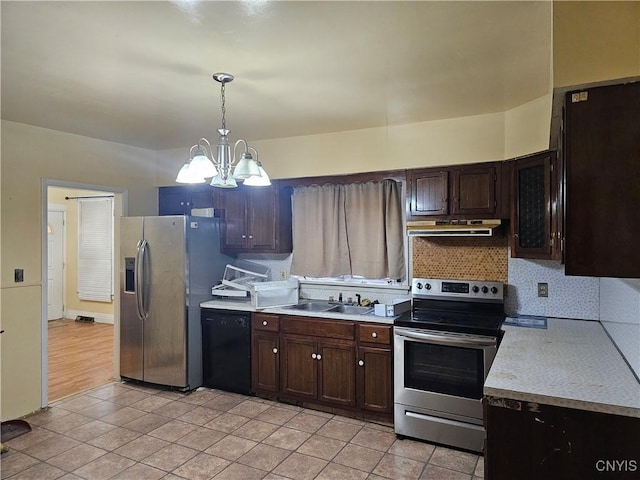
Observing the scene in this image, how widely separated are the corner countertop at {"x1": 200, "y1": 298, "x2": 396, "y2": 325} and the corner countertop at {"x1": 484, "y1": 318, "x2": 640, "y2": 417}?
1072 millimetres

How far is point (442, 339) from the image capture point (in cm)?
310

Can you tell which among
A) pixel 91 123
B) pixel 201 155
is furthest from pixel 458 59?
pixel 91 123

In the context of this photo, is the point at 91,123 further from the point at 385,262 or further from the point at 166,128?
the point at 385,262

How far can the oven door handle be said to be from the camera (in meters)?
2.95

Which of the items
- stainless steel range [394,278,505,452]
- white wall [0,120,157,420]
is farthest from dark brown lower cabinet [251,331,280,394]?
white wall [0,120,157,420]

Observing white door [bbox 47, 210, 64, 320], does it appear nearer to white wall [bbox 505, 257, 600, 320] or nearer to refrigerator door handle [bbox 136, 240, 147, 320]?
refrigerator door handle [bbox 136, 240, 147, 320]

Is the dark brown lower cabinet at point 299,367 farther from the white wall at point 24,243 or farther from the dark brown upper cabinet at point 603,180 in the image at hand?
the dark brown upper cabinet at point 603,180

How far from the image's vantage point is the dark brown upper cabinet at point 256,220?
4.36 m

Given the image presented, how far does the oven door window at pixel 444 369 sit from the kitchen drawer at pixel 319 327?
0.55 m

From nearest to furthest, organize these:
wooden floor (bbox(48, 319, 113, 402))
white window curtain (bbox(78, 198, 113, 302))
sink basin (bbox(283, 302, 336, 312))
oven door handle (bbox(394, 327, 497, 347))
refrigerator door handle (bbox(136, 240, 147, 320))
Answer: oven door handle (bbox(394, 327, 497, 347))
sink basin (bbox(283, 302, 336, 312))
refrigerator door handle (bbox(136, 240, 147, 320))
wooden floor (bbox(48, 319, 113, 402))
white window curtain (bbox(78, 198, 113, 302))

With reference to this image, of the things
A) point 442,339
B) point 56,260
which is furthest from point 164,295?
point 56,260

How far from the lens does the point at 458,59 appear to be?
2350 millimetres

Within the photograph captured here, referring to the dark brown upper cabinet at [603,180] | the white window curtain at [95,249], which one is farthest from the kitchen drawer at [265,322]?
the white window curtain at [95,249]

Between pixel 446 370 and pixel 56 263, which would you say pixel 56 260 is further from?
pixel 446 370
